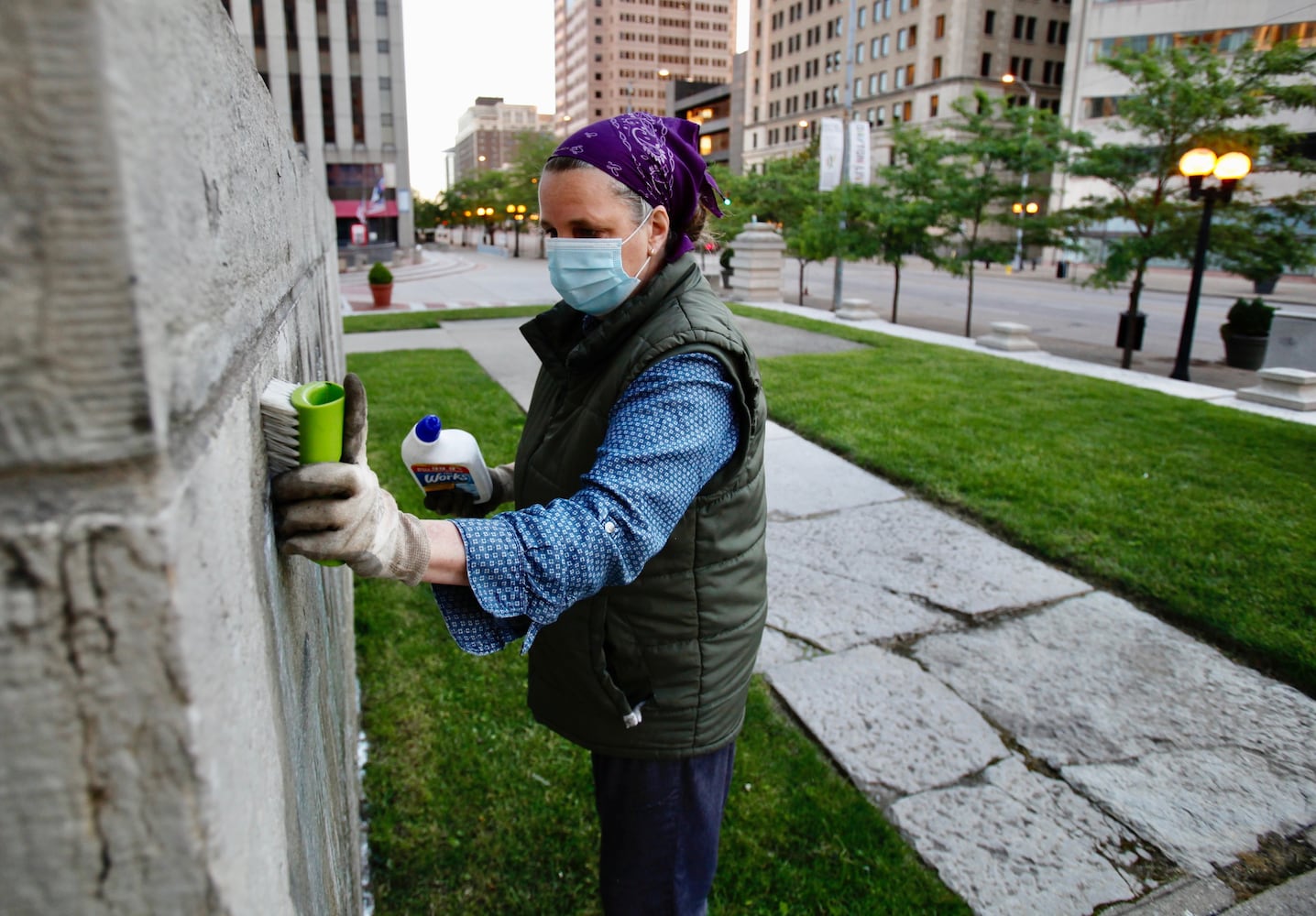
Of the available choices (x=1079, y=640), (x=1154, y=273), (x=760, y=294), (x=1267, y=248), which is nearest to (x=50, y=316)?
(x=1079, y=640)

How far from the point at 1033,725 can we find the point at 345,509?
3114 millimetres

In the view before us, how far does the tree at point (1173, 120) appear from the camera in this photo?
442 inches

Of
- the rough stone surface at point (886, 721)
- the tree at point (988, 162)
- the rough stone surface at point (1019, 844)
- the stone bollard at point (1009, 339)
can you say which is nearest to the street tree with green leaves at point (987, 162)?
the tree at point (988, 162)

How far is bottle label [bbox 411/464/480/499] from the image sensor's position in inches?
76.2

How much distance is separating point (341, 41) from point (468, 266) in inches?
639

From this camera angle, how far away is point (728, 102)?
87562 mm

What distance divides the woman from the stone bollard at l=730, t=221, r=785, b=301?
1837 cm

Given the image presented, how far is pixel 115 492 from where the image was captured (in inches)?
20.3

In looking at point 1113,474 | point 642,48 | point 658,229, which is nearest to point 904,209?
point 1113,474

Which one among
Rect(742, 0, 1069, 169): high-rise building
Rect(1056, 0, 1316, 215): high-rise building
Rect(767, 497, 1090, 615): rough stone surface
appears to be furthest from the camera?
Rect(742, 0, 1069, 169): high-rise building

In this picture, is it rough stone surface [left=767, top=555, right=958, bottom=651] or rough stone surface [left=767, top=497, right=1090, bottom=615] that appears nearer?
rough stone surface [left=767, top=555, right=958, bottom=651]

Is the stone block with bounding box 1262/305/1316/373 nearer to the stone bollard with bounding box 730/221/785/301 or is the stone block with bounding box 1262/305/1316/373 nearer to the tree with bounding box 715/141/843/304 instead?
the tree with bounding box 715/141/843/304

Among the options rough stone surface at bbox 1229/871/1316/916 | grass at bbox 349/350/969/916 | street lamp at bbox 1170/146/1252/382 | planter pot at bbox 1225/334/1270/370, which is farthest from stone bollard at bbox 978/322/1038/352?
rough stone surface at bbox 1229/871/1316/916

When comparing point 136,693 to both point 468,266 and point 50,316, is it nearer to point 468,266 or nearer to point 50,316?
point 50,316
